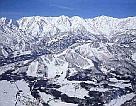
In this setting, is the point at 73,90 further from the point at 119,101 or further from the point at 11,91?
the point at 119,101

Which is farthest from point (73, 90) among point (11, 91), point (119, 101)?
point (119, 101)

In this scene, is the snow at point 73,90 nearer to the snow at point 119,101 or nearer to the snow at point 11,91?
the snow at point 11,91

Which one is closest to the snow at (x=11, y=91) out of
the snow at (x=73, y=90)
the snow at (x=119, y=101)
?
the snow at (x=73, y=90)

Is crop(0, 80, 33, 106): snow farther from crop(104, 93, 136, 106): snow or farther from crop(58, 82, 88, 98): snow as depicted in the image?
crop(104, 93, 136, 106): snow

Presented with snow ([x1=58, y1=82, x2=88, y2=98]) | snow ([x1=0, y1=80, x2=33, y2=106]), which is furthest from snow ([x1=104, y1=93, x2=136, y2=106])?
snow ([x1=0, y1=80, x2=33, y2=106])

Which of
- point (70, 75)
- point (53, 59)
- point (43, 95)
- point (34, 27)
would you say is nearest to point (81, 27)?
point (34, 27)

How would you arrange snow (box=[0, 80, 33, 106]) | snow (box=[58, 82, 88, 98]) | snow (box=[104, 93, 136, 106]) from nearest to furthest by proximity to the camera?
1. snow (box=[0, 80, 33, 106])
2. snow (box=[104, 93, 136, 106])
3. snow (box=[58, 82, 88, 98])

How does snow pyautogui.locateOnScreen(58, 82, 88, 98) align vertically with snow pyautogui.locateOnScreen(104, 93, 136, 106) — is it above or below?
above

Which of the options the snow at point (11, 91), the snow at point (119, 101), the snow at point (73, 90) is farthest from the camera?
the snow at point (73, 90)

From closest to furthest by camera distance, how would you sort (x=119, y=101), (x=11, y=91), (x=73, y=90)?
1. (x=119, y=101)
2. (x=11, y=91)
3. (x=73, y=90)

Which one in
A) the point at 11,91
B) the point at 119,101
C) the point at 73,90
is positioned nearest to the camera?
the point at 119,101

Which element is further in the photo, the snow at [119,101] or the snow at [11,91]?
the snow at [119,101]

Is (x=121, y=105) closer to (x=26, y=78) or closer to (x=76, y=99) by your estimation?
(x=76, y=99)

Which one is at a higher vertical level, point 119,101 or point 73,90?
point 73,90
